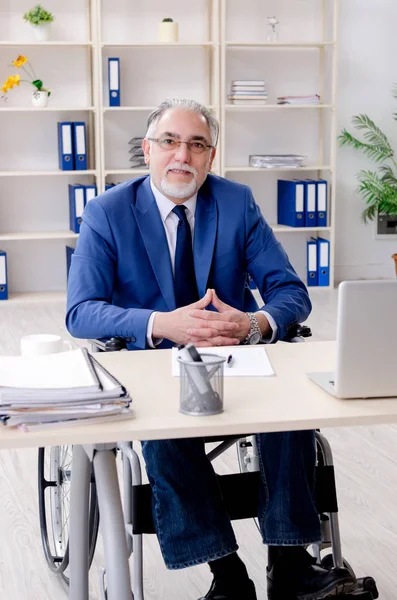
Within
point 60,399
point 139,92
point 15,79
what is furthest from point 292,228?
point 60,399

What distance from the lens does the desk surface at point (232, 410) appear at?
1318mm

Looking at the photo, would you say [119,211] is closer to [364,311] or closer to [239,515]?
[239,515]

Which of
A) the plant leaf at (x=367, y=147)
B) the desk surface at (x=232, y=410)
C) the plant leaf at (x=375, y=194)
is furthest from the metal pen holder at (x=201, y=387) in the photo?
the plant leaf at (x=367, y=147)

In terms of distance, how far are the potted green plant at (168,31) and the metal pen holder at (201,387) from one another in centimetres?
460

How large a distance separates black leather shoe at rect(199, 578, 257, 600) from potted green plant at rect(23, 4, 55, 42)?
4.52 metres

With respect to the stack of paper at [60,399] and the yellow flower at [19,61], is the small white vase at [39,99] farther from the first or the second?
the stack of paper at [60,399]

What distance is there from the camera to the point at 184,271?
236 cm

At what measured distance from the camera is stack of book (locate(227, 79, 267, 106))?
589cm

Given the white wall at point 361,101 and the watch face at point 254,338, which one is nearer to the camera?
the watch face at point 254,338

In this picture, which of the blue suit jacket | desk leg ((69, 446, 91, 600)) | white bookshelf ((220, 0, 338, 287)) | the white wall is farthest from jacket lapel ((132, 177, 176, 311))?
the white wall

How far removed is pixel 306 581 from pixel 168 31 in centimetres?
456

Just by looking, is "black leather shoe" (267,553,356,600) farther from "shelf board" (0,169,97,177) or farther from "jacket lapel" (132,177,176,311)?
"shelf board" (0,169,97,177)

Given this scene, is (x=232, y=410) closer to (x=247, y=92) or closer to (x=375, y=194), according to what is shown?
(x=247, y=92)

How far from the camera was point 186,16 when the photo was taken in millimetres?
5992
